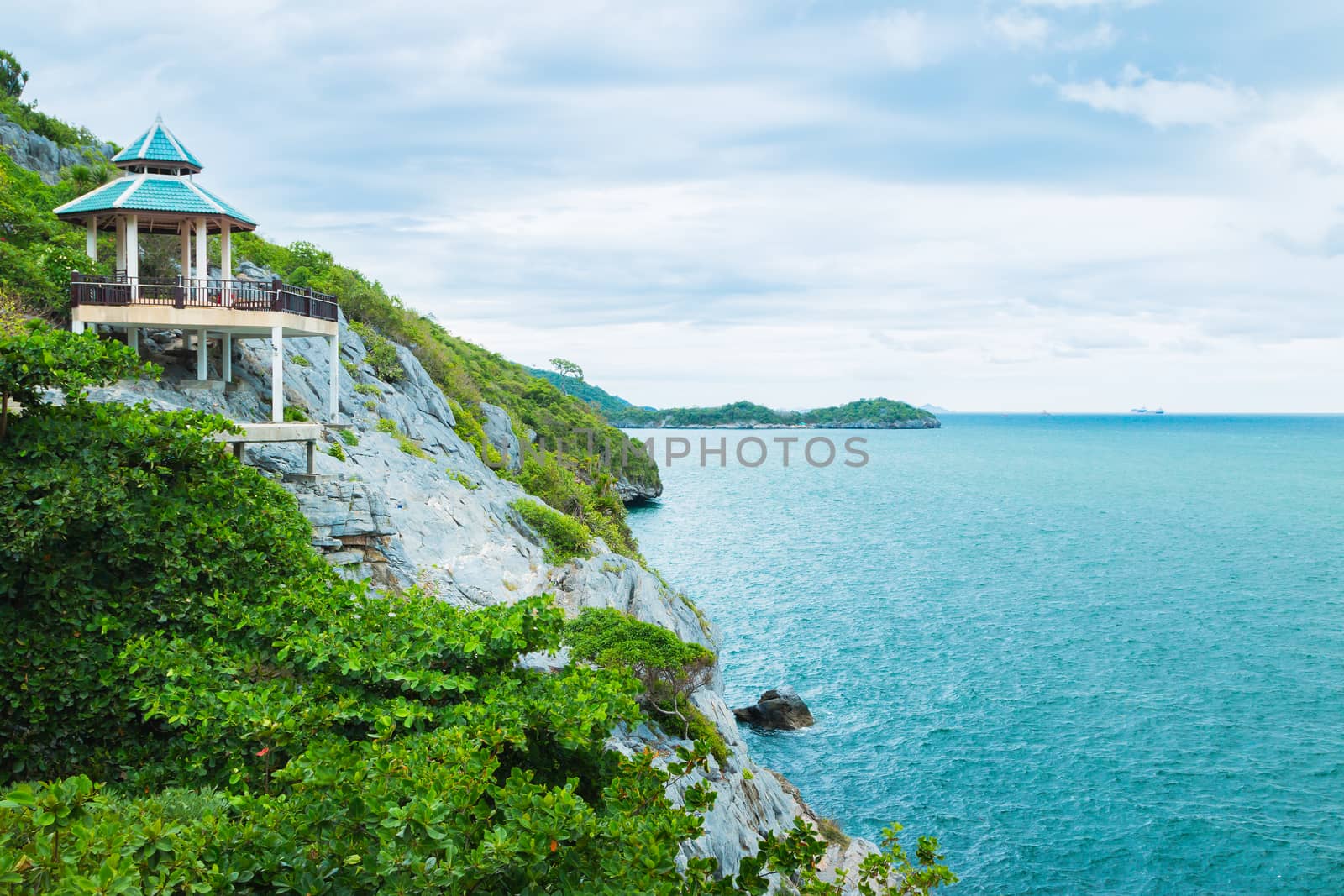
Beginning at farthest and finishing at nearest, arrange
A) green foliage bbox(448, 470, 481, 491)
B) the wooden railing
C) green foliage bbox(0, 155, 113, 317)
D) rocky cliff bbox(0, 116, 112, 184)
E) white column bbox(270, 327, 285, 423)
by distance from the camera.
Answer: rocky cliff bbox(0, 116, 112, 184)
green foliage bbox(448, 470, 481, 491)
green foliage bbox(0, 155, 113, 317)
white column bbox(270, 327, 285, 423)
the wooden railing

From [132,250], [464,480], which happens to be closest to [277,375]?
[132,250]

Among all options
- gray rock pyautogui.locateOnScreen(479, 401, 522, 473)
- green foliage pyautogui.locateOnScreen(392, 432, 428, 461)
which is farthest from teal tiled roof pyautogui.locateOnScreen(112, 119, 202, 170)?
gray rock pyautogui.locateOnScreen(479, 401, 522, 473)

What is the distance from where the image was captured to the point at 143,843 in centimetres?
669

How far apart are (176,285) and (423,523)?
9.17 meters

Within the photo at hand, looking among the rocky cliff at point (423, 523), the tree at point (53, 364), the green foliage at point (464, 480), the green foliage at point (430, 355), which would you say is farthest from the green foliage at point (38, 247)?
the tree at point (53, 364)

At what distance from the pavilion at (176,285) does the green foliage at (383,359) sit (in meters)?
11.5

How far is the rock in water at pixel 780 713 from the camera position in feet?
116

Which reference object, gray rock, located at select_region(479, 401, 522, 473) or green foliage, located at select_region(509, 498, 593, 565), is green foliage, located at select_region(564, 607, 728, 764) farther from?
gray rock, located at select_region(479, 401, 522, 473)

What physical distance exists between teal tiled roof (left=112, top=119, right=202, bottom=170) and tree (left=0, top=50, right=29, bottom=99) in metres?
59.8

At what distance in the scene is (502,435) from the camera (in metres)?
50.2

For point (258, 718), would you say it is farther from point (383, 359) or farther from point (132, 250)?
point (383, 359)

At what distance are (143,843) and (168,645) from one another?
14.8 feet

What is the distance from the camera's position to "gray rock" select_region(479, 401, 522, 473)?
158 feet

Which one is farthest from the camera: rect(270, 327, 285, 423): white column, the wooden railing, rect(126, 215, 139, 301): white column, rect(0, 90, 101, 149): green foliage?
rect(0, 90, 101, 149): green foliage
